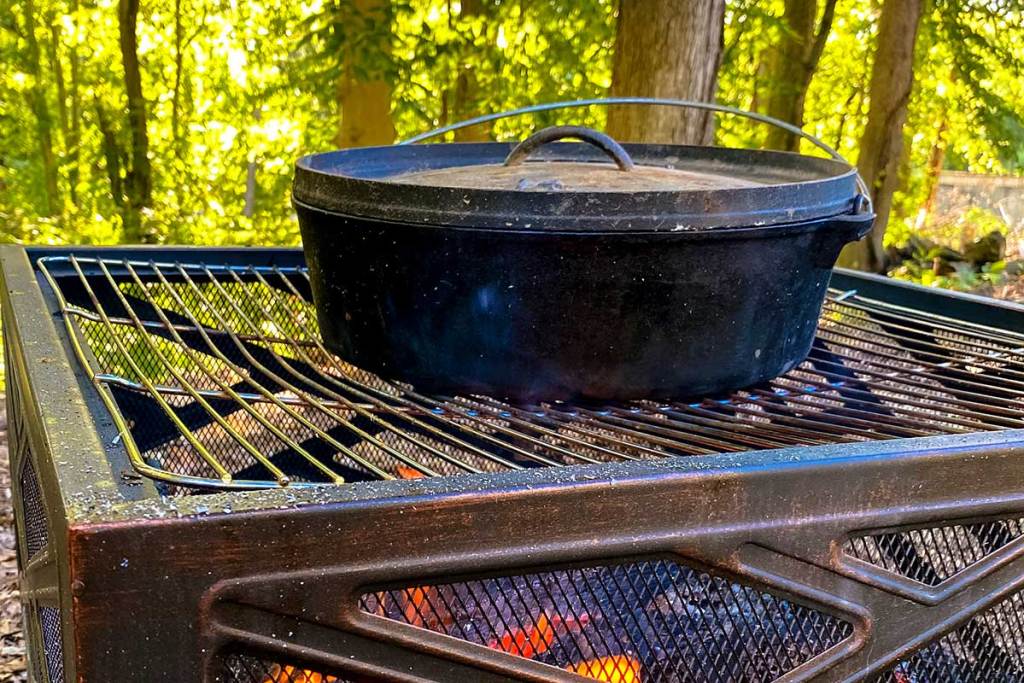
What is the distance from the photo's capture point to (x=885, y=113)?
21.7 ft

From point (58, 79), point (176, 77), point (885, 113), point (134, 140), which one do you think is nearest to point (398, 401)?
point (885, 113)

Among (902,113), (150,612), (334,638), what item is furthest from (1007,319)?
(902,113)

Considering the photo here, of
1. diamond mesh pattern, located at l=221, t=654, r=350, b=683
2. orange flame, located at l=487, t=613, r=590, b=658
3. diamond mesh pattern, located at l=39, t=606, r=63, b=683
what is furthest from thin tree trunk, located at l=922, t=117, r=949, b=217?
diamond mesh pattern, located at l=221, t=654, r=350, b=683

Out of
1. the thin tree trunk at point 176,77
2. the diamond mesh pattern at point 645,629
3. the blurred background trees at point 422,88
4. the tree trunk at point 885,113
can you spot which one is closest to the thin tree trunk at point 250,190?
the blurred background trees at point 422,88

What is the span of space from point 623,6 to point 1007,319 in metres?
1.69

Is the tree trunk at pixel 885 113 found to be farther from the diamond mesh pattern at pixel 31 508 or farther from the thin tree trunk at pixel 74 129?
the thin tree trunk at pixel 74 129

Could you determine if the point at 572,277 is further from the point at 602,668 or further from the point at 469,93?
the point at 469,93

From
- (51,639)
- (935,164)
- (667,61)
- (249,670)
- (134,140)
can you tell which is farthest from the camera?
(935,164)

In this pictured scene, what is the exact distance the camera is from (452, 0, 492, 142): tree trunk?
5.07 m

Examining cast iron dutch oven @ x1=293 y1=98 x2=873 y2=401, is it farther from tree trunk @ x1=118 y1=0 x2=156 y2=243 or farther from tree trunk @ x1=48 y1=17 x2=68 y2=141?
tree trunk @ x1=48 y1=17 x2=68 y2=141

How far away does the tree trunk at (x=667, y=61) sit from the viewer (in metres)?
2.95

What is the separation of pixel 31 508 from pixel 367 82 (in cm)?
345

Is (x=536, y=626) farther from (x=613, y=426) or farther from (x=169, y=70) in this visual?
(x=169, y=70)

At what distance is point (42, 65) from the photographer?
9898 millimetres
